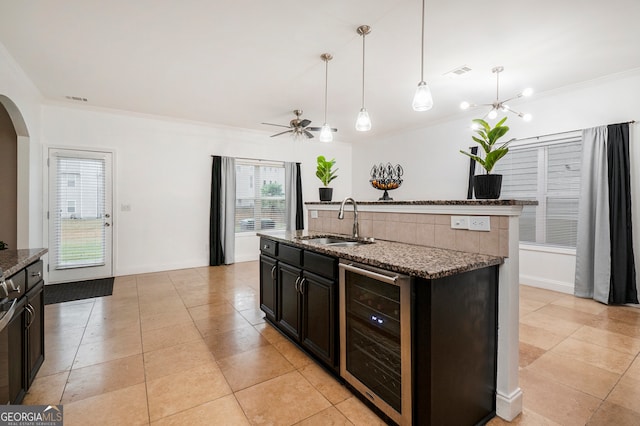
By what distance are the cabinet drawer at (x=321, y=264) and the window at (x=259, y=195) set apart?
431 centimetres

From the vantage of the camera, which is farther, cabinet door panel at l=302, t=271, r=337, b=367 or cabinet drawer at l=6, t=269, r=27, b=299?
Result: cabinet door panel at l=302, t=271, r=337, b=367

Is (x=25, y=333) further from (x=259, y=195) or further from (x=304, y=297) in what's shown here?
(x=259, y=195)

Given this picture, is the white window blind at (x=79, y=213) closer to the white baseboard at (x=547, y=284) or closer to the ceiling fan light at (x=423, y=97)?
the ceiling fan light at (x=423, y=97)

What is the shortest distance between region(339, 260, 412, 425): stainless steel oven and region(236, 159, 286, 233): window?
4771mm

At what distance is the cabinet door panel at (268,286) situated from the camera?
2.86m

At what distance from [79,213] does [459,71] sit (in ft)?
19.1

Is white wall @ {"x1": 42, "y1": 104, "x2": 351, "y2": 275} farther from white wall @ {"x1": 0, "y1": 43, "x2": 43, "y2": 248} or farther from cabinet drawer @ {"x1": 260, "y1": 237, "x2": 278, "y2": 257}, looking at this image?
cabinet drawer @ {"x1": 260, "y1": 237, "x2": 278, "y2": 257}

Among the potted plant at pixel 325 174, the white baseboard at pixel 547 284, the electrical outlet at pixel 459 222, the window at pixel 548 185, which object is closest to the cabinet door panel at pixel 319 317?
the electrical outlet at pixel 459 222

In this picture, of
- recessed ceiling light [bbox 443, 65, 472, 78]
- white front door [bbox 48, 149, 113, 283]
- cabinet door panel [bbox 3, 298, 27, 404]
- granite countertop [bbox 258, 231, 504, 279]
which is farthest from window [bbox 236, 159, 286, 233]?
cabinet door panel [bbox 3, 298, 27, 404]

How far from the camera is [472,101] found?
4609 mm

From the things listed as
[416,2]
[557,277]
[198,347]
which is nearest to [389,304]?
[198,347]

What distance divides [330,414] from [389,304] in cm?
77

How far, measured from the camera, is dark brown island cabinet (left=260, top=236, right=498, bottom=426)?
142cm

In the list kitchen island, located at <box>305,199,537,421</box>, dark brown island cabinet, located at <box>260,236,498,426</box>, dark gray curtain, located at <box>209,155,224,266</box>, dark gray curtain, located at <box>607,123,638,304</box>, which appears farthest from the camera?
dark gray curtain, located at <box>209,155,224,266</box>
